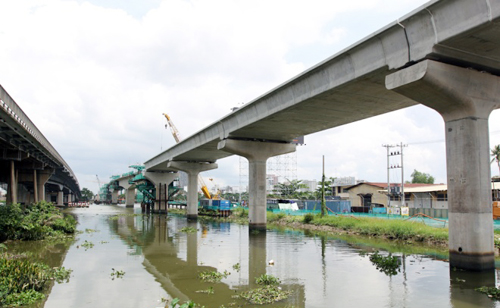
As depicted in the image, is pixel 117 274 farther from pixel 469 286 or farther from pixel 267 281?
pixel 469 286

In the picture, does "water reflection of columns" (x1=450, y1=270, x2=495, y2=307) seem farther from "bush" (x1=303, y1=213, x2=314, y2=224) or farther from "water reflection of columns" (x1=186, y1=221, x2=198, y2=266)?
"bush" (x1=303, y1=213, x2=314, y2=224)

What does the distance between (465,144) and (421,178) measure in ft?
412

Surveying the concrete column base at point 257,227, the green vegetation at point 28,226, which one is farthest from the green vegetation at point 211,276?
the concrete column base at point 257,227

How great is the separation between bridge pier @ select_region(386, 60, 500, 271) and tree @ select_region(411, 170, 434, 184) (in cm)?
12148

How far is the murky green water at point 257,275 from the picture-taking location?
37.4ft

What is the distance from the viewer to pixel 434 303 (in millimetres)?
11195

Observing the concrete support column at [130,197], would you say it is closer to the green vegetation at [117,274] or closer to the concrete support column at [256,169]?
the concrete support column at [256,169]

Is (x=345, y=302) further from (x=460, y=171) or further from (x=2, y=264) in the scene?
(x=2, y=264)

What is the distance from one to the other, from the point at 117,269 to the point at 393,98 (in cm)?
1591

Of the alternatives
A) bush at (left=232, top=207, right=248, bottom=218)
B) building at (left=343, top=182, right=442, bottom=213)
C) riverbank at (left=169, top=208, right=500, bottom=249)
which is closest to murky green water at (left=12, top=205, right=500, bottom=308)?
riverbank at (left=169, top=208, right=500, bottom=249)

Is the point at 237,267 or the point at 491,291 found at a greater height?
the point at 491,291

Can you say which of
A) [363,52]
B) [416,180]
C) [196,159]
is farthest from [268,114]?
[416,180]

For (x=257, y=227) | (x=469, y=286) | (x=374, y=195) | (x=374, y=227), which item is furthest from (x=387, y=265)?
(x=374, y=195)

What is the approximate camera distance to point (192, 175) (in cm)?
5522
